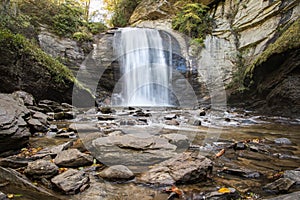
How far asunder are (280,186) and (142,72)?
1233cm

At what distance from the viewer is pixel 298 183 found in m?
1.87

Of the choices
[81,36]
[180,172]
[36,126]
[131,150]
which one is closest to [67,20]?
[81,36]

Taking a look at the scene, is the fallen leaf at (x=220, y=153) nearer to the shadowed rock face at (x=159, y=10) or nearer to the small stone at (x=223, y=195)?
the small stone at (x=223, y=195)

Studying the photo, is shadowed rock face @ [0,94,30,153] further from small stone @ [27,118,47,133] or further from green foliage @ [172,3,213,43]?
green foliage @ [172,3,213,43]

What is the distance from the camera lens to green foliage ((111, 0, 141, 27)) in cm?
2186

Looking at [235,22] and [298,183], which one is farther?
[235,22]

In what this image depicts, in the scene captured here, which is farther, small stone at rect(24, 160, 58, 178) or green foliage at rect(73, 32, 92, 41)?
green foliage at rect(73, 32, 92, 41)

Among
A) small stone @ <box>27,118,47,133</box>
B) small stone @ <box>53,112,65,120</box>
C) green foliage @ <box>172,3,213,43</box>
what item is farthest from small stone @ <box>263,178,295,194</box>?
green foliage @ <box>172,3,213,43</box>

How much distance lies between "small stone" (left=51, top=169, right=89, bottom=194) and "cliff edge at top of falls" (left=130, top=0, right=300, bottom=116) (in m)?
7.35

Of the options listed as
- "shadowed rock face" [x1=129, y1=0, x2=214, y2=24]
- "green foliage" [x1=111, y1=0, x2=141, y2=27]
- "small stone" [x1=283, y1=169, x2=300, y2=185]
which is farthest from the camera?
"green foliage" [x1=111, y1=0, x2=141, y2=27]

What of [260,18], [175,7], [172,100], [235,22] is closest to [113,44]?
[172,100]

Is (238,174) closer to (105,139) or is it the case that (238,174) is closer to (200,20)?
(105,139)

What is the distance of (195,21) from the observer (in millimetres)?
15719

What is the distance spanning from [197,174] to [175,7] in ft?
58.8
